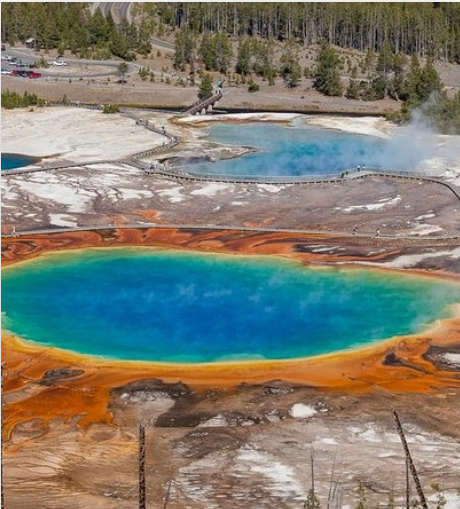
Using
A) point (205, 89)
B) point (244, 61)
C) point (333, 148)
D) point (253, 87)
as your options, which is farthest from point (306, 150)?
point (244, 61)

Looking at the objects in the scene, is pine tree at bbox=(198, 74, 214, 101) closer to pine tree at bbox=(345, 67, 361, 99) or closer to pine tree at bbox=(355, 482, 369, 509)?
pine tree at bbox=(345, 67, 361, 99)

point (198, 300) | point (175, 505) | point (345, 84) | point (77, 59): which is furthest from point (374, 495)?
point (77, 59)

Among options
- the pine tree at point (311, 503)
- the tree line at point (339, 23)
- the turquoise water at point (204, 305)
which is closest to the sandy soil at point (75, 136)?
the turquoise water at point (204, 305)

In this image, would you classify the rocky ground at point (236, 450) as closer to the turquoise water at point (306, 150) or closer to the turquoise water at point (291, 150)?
the turquoise water at point (306, 150)

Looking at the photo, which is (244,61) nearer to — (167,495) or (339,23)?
(339,23)

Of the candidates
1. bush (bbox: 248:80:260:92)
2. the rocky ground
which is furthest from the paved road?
the rocky ground

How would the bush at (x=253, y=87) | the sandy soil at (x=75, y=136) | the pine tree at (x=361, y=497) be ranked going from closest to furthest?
the pine tree at (x=361, y=497) < the sandy soil at (x=75, y=136) < the bush at (x=253, y=87)

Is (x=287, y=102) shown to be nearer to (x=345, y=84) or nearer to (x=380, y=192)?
(x=345, y=84)
